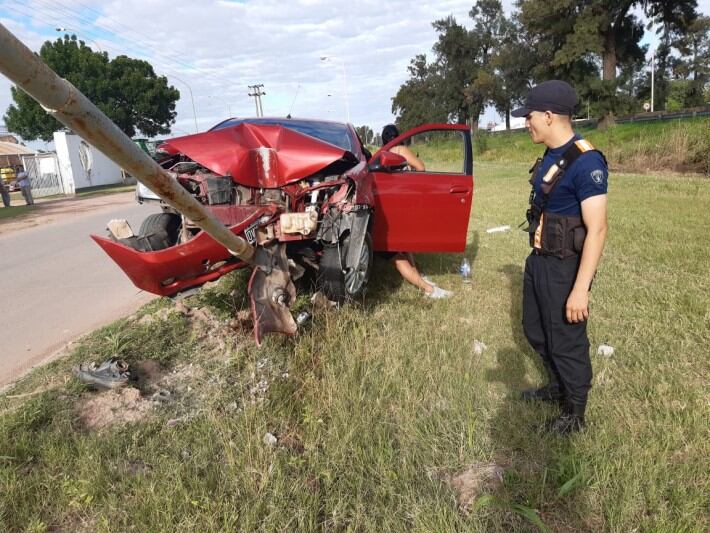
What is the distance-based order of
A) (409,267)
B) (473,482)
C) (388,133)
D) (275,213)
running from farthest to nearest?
(388,133) → (409,267) → (275,213) → (473,482)

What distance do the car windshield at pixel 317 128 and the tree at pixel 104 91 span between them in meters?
38.0

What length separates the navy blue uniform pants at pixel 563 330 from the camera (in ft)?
→ 8.82

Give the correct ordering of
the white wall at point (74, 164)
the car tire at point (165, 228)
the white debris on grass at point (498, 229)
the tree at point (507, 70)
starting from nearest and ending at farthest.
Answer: the car tire at point (165, 228) < the white debris on grass at point (498, 229) < the white wall at point (74, 164) < the tree at point (507, 70)

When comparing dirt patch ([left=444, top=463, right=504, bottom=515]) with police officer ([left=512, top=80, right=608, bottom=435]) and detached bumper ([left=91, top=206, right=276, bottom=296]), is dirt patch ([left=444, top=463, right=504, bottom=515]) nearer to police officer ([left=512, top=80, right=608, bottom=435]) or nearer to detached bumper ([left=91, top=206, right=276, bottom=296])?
police officer ([left=512, top=80, right=608, bottom=435])

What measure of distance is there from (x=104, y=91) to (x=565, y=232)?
44.2 meters

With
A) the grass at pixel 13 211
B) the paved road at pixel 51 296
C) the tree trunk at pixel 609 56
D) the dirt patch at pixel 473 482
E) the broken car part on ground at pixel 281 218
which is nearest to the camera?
the dirt patch at pixel 473 482

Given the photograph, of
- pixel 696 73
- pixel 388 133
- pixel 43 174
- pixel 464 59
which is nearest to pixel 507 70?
pixel 464 59

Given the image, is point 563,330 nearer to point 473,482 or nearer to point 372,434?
point 473,482

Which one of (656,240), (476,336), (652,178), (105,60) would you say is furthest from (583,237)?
(105,60)

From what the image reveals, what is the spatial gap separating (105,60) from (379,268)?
42516mm

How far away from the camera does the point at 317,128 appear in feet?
17.2

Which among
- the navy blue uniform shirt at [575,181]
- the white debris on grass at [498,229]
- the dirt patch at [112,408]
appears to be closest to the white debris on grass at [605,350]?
the navy blue uniform shirt at [575,181]

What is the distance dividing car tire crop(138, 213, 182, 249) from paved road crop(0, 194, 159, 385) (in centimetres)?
131

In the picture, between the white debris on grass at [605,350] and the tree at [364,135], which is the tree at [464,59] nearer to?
the tree at [364,135]
